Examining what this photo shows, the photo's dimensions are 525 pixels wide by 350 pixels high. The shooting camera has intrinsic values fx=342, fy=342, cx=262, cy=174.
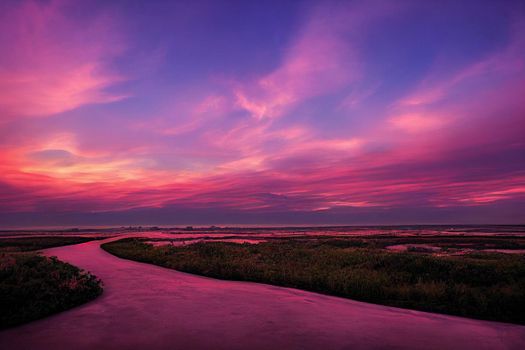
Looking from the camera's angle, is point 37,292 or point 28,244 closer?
point 37,292

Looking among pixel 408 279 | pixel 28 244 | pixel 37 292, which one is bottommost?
pixel 408 279

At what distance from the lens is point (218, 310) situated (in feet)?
40.9

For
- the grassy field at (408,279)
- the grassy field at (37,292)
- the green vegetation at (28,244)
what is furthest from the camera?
the green vegetation at (28,244)

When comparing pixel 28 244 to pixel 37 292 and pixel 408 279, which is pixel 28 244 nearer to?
pixel 37 292

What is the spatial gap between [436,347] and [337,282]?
27.1 feet

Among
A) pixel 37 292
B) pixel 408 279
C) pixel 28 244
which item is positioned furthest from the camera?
pixel 28 244

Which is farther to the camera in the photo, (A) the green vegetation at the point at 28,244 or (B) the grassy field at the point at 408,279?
(A) the green vegetation at the point at 28,244

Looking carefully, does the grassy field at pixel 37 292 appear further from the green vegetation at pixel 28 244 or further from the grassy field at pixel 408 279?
the green vegetation at pixel 28 244

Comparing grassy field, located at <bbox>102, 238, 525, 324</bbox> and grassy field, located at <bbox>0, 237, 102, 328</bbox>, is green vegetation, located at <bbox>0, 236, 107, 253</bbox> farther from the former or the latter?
grassy field, located at <bbox>102, 238, 525, 324</bbox>

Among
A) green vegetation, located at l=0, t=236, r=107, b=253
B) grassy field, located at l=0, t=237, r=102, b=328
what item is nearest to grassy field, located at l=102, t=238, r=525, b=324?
grassy field, located at l=0, t=237, r=102, b=328

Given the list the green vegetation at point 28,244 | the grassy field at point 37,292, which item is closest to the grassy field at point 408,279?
the grassy field at point 37,292

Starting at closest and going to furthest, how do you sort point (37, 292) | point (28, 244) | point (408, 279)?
point (37, 292) < point (408, 279) < point (28, 244)

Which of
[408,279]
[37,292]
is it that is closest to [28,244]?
[37,292]

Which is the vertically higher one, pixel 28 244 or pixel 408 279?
pixel 28 244
